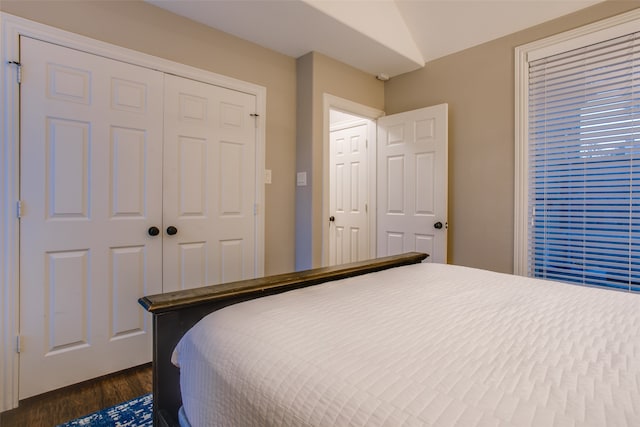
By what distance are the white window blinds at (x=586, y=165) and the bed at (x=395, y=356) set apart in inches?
49.4

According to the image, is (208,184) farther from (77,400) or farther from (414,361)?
(414,361)

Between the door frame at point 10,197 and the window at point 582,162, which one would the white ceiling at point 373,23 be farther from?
the door frame at point 10,197

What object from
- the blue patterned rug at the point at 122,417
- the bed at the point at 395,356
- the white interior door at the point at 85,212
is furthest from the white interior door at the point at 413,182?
the blue patterned rug at the point at 122,417

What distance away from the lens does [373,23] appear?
2.77m

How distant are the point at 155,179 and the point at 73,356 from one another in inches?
45.3

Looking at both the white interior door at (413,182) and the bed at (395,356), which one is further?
the white interior door at (413,182)

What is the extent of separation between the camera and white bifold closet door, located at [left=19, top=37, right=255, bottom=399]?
189 cm

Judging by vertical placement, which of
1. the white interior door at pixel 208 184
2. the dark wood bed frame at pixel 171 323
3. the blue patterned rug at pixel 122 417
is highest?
the white interior door at pixel 208 184

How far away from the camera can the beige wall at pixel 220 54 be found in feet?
6.63

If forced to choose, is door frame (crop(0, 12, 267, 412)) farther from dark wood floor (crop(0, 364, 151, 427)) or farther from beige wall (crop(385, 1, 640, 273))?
beige wall (crop(385, 1, 640, 273))

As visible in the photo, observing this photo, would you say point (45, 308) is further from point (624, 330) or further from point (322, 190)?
point (624, 330)

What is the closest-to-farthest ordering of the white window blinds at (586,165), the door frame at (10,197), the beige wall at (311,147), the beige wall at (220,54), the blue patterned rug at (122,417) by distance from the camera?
the blue patterned rug at (122,417)
the door frame at (10,197)
the beige wall at (220,54)
the white window blinds at (586,165)
the beige wall at (311,147)

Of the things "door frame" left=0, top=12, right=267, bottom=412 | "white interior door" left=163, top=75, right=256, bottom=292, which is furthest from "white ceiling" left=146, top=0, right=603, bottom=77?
"door frame" left=0, top=12, right=267, bottom=412

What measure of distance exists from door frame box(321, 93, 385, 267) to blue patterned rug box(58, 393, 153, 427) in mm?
1708
